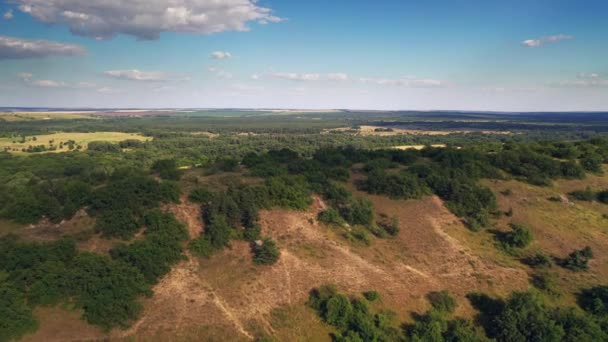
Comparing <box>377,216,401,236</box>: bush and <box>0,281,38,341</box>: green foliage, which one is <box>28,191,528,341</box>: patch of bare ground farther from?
<box>0,281,38,341</box>: green foliage

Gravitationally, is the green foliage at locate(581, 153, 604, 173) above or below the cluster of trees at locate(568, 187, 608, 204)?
above

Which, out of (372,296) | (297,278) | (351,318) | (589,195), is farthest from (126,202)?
(589,195)

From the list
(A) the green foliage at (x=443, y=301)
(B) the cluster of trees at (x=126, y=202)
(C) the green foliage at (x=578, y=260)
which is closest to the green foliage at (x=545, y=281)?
(C) the green foliage at (x=578, y=260)

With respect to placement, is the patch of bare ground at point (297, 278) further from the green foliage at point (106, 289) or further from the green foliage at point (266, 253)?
the green foliage at point (106, 289)

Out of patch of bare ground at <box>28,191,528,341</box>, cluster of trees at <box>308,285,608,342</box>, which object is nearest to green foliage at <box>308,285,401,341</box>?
cluster of trees at <box>308,285,608,342</box>

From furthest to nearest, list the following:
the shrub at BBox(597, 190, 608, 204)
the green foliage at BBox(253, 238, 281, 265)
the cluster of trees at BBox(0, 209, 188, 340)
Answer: the shrub at BBox(597, 190, 608, 204), the green foliage at BBox(253, 238, 281, 265), the cluster of trees at BBox(0, 209, 188, 340)

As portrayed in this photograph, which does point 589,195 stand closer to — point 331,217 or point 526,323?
point 526,323
